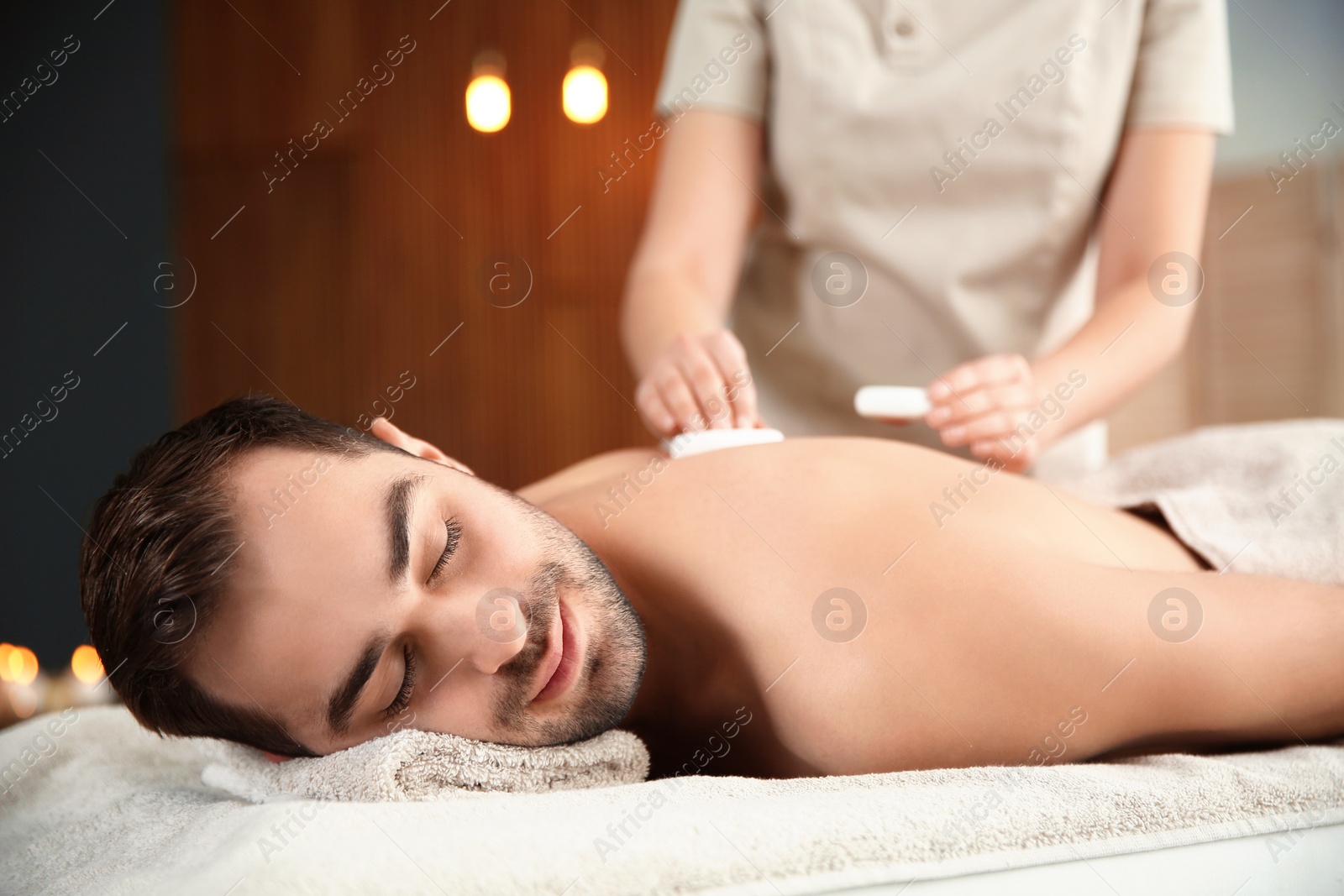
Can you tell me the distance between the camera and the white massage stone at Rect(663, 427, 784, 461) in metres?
1.02

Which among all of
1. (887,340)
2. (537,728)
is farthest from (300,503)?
(887,340)

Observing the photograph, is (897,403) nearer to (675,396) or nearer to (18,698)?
(675,396)

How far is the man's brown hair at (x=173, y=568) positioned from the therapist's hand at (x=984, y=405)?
588mm

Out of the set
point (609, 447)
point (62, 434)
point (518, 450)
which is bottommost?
point (609, 447)

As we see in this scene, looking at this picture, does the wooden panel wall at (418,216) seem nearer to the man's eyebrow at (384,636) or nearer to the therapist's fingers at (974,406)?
the therapist's fingers at (974,406)

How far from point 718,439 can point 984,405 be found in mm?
288

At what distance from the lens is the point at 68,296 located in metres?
3.17

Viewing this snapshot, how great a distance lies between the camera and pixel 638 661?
2.86 feet

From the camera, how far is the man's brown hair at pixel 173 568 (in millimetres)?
793

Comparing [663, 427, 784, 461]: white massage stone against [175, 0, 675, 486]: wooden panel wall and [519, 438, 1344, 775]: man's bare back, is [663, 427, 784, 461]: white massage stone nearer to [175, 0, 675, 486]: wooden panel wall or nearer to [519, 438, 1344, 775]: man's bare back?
[519, 438, 1344, 775]: man's bare back

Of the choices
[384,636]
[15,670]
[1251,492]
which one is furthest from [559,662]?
[15,670]

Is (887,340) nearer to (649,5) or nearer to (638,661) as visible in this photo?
(638,661)

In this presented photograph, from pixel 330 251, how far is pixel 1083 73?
2872 mm

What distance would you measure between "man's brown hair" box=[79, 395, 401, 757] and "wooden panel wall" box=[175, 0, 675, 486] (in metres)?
2.65
